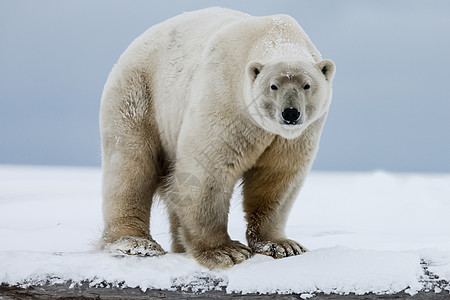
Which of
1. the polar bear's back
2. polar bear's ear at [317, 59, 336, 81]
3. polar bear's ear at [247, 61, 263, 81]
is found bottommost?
polar bear's ear at [247, 61, 263, 81]

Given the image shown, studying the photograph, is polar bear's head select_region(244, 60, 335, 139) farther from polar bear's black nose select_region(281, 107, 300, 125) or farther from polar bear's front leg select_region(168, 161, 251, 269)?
polar bear's front leg select_region(168, 161, 251, 269)

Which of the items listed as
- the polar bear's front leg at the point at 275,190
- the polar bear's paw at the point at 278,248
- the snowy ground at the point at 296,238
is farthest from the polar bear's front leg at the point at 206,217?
the polar bear's front leg at the point at 275,190

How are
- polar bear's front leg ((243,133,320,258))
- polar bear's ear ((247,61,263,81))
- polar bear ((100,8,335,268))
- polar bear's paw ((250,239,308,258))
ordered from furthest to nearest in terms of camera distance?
polar bear's paw ((250,239,308,258)) → polar bear's front leg ((243,133,320,258)) → polar bear ((100,8,335,268)) → polar bear's ear ((247,61,263,81))

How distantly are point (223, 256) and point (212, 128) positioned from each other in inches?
46.1

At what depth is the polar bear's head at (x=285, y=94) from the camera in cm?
483

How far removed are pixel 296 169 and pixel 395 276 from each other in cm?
142

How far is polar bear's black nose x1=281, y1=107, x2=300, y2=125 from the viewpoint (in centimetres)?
477

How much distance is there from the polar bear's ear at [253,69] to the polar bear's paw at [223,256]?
5.29 feet

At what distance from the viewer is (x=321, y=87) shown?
512 centimetres

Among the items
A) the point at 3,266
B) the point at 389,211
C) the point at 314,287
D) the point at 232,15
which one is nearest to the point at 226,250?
the point at 314,287

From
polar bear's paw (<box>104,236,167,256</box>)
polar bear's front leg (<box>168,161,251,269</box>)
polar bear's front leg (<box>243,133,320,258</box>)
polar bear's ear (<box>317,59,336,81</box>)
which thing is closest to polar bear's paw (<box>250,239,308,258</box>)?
polar bear's front leg (<box>243,133,320,258</box>)

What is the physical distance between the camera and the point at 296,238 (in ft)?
30.4

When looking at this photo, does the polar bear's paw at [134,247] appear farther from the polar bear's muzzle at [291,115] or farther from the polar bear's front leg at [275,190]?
the polar bear's muzzle at [291,115]

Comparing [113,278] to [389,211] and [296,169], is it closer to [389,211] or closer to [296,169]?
[296,169]
